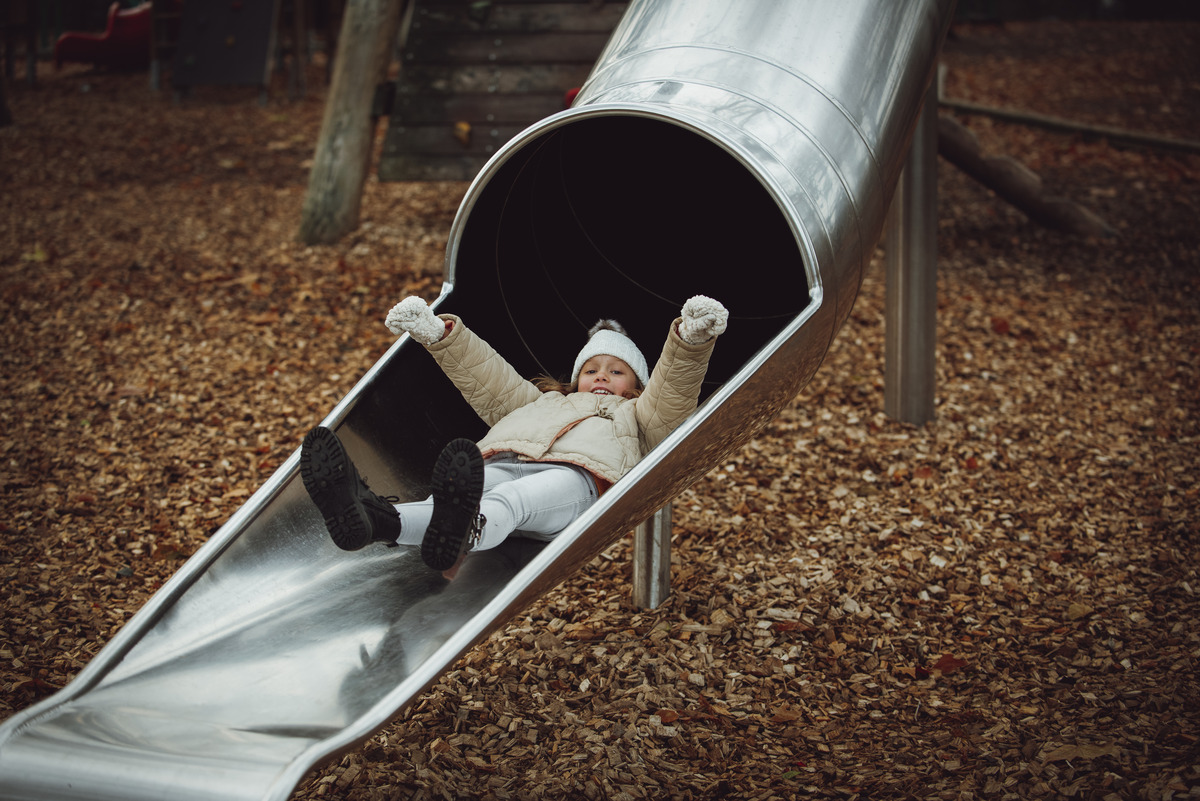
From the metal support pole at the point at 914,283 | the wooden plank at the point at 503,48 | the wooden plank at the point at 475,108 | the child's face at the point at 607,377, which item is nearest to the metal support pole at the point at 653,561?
the child's face at the point at 607,377

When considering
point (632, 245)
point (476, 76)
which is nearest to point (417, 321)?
point (632, 245)

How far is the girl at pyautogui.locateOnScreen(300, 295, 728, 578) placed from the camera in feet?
7.99

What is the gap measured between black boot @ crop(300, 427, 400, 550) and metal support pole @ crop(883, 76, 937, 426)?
2.95m

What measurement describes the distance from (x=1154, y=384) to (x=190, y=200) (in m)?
7.03

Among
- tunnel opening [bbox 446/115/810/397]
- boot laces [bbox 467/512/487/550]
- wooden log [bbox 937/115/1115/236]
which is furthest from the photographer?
wooden log [bbox 937/115/1115/236]

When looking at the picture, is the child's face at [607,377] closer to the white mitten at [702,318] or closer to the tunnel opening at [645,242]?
the tunnel opening at [645,242]

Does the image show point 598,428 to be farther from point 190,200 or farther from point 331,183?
point 190,200

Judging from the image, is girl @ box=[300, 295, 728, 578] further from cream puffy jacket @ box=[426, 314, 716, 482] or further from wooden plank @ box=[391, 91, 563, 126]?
wooden plank @ box=[391, 91, 563, 126]

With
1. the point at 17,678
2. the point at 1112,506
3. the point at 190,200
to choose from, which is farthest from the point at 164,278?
the point at 1112,506

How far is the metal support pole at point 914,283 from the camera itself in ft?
14.4

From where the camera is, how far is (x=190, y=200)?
26.8 ft

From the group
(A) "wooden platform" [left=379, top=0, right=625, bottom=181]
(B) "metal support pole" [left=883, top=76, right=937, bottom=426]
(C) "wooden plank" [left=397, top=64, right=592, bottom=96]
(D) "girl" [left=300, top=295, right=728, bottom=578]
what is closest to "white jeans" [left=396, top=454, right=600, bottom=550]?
(D) "girl" [left=300, top=295, right=728, bottom=578]

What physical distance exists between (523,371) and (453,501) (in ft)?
4.28

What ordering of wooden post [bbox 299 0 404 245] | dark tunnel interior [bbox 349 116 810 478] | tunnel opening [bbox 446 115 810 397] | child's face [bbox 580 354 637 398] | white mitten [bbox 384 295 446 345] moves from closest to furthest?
white mitten [bbox 384 295 446 345] < child's face [bbox 580 354 637 398] < dark tunnel interior [bbox 349 116 810 478] < tunnel opening [bbox 446 115 810 397] < wooden post [bbox 299 0 404 245]
